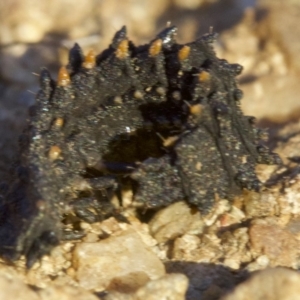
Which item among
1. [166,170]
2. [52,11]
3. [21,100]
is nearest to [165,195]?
[166,170]

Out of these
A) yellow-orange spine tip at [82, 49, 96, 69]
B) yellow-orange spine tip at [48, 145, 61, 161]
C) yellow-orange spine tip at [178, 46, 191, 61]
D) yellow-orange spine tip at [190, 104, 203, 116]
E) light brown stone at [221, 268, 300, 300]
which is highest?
yellow-orange spine tip at [178, 46, 191, 61]

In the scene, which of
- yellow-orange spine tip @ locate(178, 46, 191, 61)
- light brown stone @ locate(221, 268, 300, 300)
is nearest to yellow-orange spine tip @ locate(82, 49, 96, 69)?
yellow-orange spine tip @ locate(178, 46, 191, 61)

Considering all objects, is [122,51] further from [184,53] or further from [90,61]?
[184,53]

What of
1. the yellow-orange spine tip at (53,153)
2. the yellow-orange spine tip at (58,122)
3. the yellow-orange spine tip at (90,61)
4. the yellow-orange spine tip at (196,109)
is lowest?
the yellow-orange spine tip at (53,153)

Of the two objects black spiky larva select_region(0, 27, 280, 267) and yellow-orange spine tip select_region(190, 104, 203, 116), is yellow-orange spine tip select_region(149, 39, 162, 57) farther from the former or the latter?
yellow-orange spine tip select_region(190, 104, 203, 116)

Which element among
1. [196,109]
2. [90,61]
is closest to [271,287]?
[196,109]

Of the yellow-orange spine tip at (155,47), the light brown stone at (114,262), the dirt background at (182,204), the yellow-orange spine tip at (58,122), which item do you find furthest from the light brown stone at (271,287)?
the yellow-orange spine tip at (155,47)

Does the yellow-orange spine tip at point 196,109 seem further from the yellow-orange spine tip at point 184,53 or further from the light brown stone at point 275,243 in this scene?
the light brown stone at point 275,243
